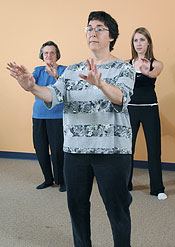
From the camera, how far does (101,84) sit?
124cm

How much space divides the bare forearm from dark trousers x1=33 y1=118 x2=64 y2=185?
1700 mm

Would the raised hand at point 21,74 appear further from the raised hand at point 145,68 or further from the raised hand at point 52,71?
the raised hand at point 145,68

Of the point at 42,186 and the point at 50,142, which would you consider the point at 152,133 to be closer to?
the point at 50,142

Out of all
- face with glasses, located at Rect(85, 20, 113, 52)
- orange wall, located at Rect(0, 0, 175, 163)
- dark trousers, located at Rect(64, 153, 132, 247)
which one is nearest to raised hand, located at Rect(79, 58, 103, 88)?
face with glasses, located at Rect(85, 20, 113, 52)

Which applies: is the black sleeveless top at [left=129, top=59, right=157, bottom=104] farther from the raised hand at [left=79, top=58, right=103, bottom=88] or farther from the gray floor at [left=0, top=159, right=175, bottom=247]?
the raised hand at [left=79, top=58, right=103, bottom=88]

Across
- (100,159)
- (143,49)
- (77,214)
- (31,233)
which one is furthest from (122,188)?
(143,49)

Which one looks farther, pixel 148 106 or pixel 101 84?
pixel 148 106

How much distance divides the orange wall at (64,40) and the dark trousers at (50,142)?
4.09ft

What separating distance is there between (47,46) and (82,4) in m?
1.22

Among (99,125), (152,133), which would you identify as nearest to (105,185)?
(99,125)

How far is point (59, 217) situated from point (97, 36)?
1.56 meters

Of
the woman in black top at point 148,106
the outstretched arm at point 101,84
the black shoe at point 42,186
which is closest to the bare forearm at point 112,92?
the outstretched arm at point 101,84

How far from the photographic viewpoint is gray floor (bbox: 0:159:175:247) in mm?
2078

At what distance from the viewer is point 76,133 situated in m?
1.50
